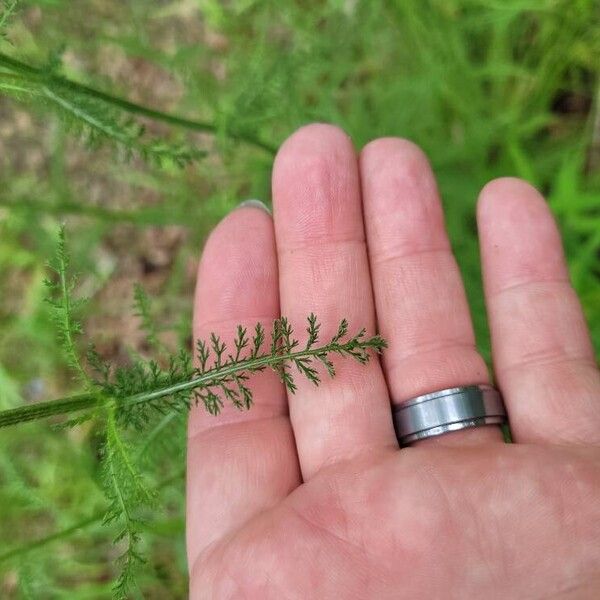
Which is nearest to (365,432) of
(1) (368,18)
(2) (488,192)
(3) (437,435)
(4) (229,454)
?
(3) (437,435)

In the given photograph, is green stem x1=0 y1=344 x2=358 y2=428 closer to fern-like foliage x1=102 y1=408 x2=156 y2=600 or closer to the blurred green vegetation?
fern-like foliage x1=102 y1=408 x2=156 y2=600

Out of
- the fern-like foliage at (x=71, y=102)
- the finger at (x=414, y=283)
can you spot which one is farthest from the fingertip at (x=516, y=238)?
the fern-like foliage at (x=71, y=102)

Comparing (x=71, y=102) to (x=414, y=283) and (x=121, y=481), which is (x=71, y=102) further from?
(x=414, y=283)

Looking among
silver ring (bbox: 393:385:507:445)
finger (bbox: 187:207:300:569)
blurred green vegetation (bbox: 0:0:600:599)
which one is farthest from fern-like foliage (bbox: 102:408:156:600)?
silver ring (bbox: 393:385:507:445)

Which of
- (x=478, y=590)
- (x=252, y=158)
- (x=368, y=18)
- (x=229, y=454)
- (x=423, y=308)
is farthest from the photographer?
(x=252, y=158)

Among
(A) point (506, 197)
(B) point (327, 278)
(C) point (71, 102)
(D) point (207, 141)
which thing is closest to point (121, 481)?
(B) point (327, 278)

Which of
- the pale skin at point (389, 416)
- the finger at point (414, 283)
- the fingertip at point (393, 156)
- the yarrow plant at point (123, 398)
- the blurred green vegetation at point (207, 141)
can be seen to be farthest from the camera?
the blurred green vegetation at point (207, 141)

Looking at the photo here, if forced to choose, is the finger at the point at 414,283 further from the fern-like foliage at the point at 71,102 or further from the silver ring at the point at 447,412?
the fern-like foliage at the point at 71,102

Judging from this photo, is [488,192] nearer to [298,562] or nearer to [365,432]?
[365,432]
